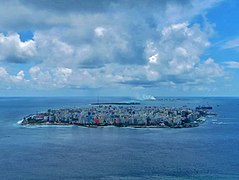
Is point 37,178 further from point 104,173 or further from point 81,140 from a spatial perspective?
point 81,140

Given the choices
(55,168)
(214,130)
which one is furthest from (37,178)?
(214,130)

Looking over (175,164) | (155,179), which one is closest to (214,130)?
(175,164)

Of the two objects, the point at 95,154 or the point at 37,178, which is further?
the point at 95,154

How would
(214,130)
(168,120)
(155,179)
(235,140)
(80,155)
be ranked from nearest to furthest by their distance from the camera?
(155,179)
(80,155)
(235,140)
(214,130)
(168,120)

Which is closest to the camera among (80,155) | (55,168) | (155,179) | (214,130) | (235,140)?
(155,179)

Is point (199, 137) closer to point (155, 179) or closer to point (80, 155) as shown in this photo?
point (80, 155)

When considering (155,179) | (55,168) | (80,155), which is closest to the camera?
(155,179)
